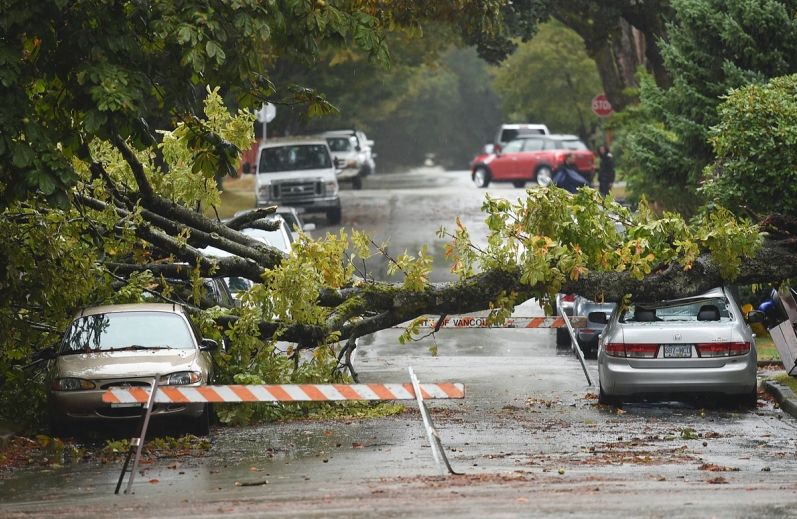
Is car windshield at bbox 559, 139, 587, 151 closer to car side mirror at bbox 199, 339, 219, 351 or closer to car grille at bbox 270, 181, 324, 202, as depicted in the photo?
car grille at bbox 270, 181, 324, 202

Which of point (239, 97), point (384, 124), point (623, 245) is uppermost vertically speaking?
point (239, 97)

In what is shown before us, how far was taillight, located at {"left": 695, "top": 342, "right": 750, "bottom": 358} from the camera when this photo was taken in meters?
15.7

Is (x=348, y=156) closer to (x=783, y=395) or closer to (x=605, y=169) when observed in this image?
(x=605, y=169)

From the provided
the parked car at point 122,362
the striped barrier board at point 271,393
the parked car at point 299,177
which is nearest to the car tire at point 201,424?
the parked car at point 122,362

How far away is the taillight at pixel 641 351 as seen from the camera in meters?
15.8

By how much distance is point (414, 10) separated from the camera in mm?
19609

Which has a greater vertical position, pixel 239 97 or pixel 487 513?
pixel 239 97

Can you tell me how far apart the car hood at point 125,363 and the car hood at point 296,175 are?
899 inches

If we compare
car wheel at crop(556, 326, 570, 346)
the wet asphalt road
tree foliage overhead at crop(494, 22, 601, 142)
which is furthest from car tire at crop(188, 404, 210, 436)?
tree foliage overhead at crop(494, 22, 601, 142)

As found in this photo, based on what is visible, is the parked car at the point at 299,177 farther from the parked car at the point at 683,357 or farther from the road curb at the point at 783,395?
the parked car at the point at 683,357

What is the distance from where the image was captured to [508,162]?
160ft

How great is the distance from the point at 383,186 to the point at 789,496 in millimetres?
45008

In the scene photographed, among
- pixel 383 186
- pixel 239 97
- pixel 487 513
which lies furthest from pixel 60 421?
pixel 383 186

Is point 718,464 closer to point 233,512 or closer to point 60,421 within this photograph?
point 233,512
